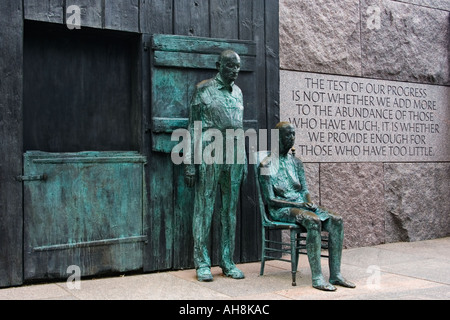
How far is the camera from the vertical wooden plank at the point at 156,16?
18.4 feet

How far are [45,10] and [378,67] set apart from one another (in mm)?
4538

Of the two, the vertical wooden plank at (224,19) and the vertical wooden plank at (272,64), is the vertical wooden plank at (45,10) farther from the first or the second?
the vertical wooden plank at (272,64)

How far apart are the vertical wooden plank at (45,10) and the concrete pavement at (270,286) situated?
99.1 inches

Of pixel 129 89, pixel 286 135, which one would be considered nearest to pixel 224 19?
pixel 129 89

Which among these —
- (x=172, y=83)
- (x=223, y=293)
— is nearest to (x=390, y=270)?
(x=223, y=293)

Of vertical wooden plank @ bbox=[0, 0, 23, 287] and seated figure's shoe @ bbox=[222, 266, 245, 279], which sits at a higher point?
vertical wooden plank @ bbox=[0, 0, 23, 287]

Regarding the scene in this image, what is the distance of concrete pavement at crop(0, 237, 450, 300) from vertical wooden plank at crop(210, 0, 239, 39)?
8.59 feet

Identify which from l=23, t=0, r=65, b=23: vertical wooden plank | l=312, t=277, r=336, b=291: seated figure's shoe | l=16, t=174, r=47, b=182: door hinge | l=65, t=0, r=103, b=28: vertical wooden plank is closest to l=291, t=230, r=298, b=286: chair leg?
Result: l=312, t=277, r=336, b=291: seated figure's shoe

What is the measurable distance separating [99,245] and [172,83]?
1.82 metres

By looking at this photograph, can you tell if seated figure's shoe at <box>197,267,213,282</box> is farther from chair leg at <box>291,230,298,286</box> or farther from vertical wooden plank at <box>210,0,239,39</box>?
vertical wooden plank at <box>210,0,239,39</box>

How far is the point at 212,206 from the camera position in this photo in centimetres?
535

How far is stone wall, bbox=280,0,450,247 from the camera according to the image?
689cm

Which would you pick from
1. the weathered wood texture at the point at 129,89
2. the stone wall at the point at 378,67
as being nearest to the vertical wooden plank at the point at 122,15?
the weathered wood texture at the point at 129,89

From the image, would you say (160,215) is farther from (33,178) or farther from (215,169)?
(33,178)
